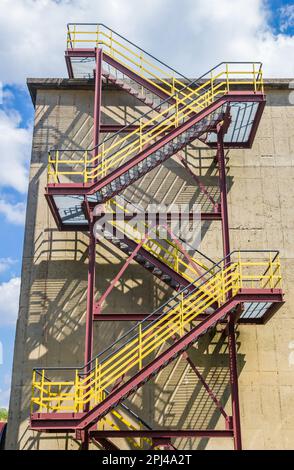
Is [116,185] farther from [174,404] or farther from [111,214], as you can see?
[174,404]

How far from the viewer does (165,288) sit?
685 inches

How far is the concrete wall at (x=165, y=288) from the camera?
16219 mm

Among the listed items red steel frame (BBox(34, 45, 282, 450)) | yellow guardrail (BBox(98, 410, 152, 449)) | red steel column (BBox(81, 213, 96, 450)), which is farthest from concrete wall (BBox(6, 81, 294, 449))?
red steel column (BBox(81, 213, 96, 450))

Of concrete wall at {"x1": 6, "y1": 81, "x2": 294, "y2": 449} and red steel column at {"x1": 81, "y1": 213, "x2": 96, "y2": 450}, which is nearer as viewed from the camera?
red steel column at {"x1": 81, "y1": 213, "x2": 96, "y2": 450}

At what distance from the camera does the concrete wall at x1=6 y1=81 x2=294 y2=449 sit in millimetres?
16219

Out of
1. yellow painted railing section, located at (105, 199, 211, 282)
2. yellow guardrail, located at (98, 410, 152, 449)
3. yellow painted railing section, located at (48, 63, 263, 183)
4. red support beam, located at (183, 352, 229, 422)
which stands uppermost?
yellow painted railing section, located at (48, 63, 263, 183)

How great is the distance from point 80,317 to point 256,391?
232 inches

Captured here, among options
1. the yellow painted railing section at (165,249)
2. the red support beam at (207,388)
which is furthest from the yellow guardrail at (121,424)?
the yellow painted railing section at (165,249)

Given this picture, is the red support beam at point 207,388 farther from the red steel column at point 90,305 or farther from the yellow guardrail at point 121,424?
the red steel column at point 90,305

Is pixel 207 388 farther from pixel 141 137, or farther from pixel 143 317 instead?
pixel 141 137

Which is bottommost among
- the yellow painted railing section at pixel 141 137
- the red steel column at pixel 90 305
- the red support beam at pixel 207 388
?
the red support beam at pixel 207 388

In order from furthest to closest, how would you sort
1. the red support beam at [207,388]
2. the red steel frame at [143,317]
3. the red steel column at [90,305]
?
the red support beam at [207,388]
the red steel column at [90,305]
the red steel frame at [143,317]

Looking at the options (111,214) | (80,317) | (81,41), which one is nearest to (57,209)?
(111,214)

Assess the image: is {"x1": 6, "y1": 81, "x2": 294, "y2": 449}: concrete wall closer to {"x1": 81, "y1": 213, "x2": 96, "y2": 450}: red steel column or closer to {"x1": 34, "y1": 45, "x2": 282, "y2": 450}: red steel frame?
{"x1": 34, "y1": 45, "x2": 282, "y2": 450}: red steel frame
